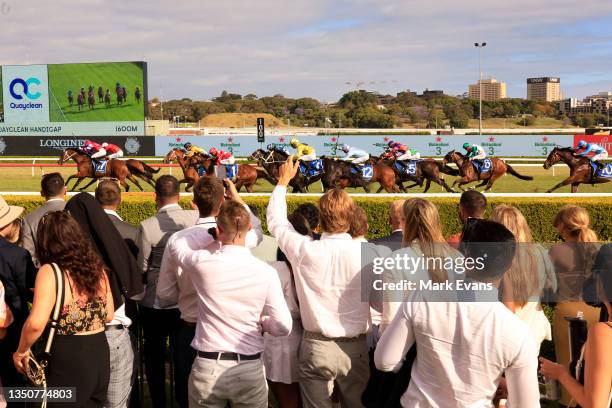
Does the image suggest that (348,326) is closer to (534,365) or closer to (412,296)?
(412,296)

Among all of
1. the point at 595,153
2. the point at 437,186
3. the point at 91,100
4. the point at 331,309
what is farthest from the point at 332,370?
the point at 91,100

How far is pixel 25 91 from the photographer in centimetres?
3052

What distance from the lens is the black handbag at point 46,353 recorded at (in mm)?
2482

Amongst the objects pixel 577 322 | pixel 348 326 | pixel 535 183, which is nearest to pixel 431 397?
pixel 577 322

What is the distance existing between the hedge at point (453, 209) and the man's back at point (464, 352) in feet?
20.8

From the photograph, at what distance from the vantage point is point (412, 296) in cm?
203

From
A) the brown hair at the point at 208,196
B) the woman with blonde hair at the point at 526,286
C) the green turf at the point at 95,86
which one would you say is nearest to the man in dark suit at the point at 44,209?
the brown hair at the point at 208,196

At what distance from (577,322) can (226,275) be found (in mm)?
1230

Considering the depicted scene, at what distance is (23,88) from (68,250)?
30798 mm

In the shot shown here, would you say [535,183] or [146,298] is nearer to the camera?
[146,298]

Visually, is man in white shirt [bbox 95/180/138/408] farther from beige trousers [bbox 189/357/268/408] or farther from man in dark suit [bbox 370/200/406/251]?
man in dark suit [bbox 370/200/406/251]

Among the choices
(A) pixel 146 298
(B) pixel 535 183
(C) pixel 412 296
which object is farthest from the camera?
(B) pixel 535 183

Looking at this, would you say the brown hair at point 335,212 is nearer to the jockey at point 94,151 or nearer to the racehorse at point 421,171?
the racehorse at point 421,171

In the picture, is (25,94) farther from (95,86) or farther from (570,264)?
(570,264)
